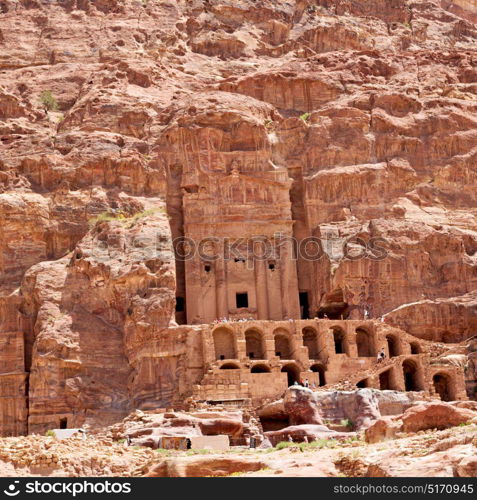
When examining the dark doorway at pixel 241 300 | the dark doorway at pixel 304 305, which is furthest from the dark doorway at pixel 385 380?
the dark doorway at pixel 241 300

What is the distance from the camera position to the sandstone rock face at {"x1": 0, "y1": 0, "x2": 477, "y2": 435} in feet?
219

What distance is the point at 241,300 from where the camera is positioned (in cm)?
7625

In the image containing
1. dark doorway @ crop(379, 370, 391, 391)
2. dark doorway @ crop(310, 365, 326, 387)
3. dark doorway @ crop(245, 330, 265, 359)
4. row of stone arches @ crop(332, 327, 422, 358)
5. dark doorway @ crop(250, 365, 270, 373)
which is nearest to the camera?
dark doorway @ crop(379, 370, 391, 391)

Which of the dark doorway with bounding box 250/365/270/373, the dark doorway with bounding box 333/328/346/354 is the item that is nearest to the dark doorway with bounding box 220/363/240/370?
the dark doorway with bounding box 250/365/270/373

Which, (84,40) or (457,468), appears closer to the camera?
(457,468)

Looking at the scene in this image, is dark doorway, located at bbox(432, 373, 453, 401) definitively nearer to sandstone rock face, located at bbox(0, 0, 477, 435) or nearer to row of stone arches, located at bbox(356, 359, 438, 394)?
row of stone arches, located at bbox(356, 359, 438, 394)

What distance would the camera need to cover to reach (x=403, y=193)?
7944cm

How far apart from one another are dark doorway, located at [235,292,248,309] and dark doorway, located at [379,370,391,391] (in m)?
13.6

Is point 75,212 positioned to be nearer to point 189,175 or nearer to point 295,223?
point 189,175

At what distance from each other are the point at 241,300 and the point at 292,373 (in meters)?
10.2

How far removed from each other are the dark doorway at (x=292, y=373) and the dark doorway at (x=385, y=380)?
537 centimetres

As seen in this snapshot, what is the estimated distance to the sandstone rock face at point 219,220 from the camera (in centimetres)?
6675
